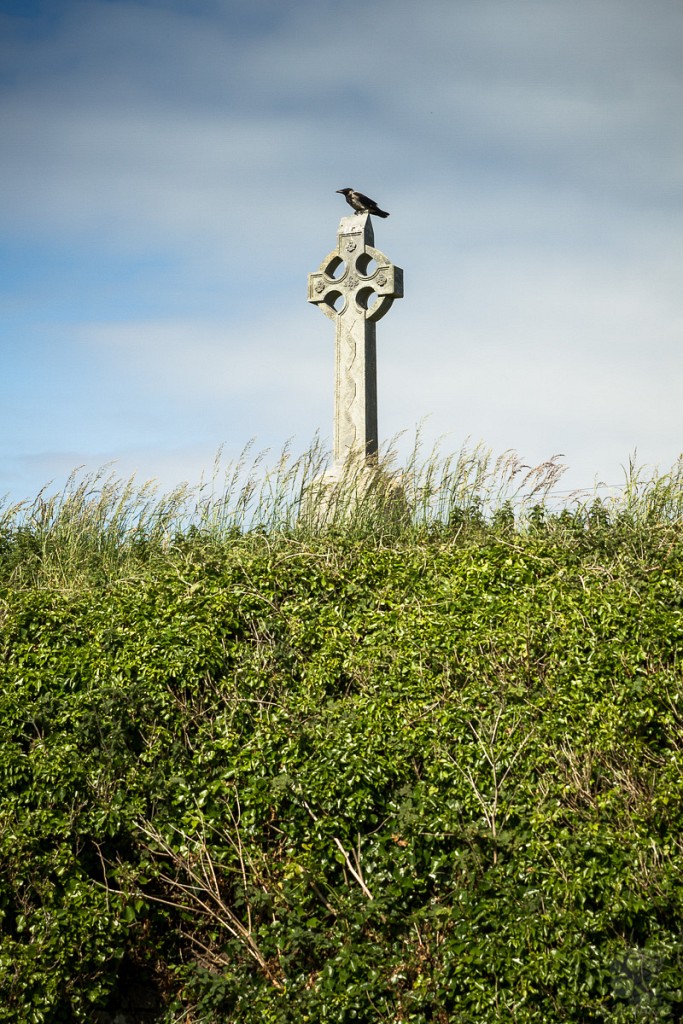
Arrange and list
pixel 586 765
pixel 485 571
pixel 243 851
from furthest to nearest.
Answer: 1. pixel 485 571
2. pixel 243 851
3. pixel 586 765

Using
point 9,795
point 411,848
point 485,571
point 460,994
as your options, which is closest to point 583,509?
point 485,571

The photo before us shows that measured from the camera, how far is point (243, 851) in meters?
5.88

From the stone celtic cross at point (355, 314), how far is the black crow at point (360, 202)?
74mm

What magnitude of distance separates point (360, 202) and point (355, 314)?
1.18 metres

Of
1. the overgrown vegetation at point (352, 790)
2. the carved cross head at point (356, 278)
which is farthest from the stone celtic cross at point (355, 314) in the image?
the overgrown vegetation at point (352, 790)

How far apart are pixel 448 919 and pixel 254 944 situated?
1.01m

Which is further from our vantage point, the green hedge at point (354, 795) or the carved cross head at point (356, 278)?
the carved cross head at point (356, 278)

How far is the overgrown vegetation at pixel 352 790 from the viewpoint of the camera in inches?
201

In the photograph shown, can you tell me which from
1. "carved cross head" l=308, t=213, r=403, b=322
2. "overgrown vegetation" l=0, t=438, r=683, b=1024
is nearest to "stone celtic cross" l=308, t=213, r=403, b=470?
"carved cross head" l=308, t=213, r=403, b=322

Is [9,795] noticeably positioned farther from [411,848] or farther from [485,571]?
[485,571]

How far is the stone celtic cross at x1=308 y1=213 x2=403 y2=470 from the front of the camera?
1102cm

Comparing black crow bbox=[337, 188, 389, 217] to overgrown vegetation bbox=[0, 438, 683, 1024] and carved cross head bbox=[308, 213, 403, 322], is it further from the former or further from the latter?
overgrown vegetation bbox=[0, 438, 683, 1024]

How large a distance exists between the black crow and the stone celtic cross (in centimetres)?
7

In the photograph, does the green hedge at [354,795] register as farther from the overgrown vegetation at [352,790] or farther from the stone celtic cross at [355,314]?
the stone celtic cross at [355,314]
